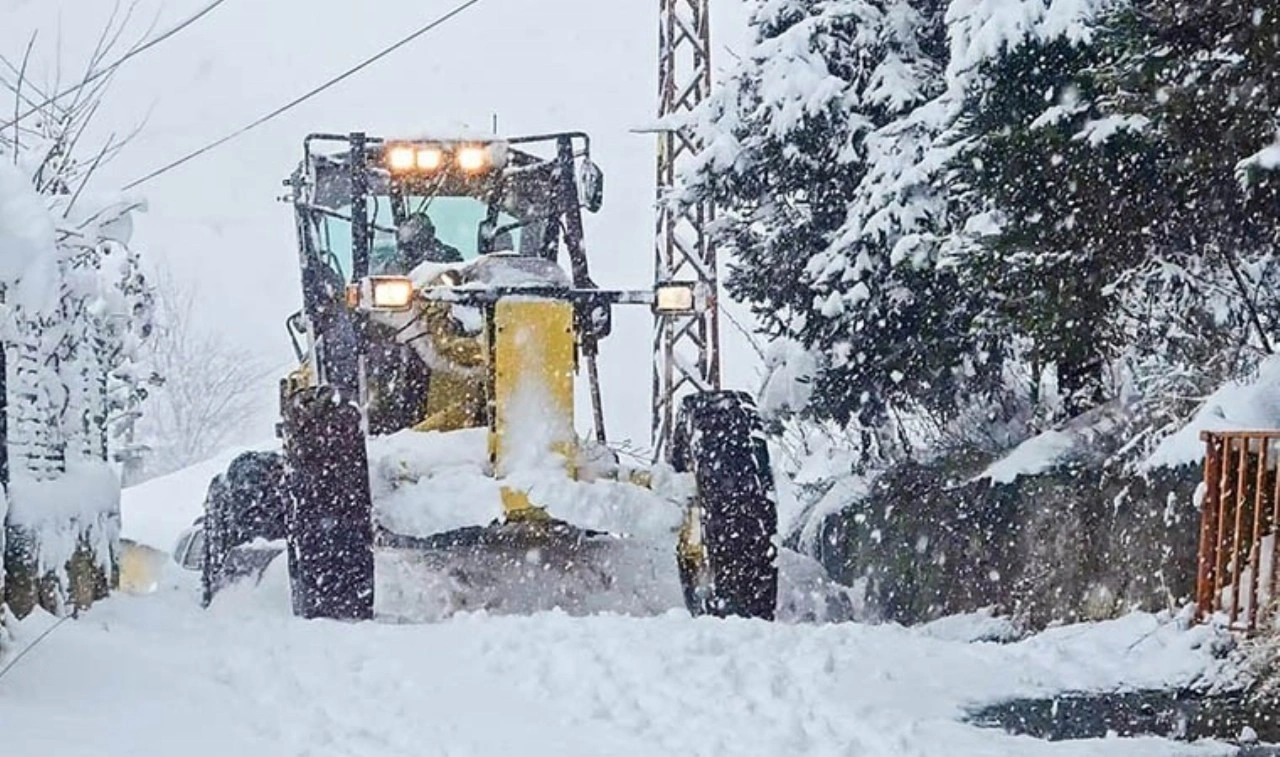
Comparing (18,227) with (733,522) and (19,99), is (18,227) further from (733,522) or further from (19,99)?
(19,99)

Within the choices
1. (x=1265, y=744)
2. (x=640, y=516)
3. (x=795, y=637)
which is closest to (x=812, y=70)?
(x=640, y=516)

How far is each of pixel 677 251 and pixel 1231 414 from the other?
8999 millimetres

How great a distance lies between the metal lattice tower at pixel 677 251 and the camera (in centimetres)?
1530

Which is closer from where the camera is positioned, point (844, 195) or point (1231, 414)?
point (1231, 414)

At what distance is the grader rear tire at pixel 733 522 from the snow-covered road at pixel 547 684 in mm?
454

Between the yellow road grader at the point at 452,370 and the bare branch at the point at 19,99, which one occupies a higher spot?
the bare branch at the point at 19,99

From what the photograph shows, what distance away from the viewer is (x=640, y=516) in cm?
842

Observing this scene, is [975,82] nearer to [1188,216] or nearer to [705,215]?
[1188,216]

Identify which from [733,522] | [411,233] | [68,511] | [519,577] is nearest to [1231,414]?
[733,522]

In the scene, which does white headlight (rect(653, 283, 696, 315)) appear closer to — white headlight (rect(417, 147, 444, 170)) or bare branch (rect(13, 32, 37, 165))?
white headlight (rect(417, 147, 444, 170))

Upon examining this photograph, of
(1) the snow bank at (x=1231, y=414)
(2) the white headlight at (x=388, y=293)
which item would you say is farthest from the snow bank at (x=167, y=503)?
(1) the snow bank at (x=1231, y=414)

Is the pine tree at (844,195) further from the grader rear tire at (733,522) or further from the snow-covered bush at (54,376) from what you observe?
the snow-covered bush at (54,376)

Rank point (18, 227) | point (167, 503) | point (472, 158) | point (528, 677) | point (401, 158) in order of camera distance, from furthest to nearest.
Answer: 1. point (167, 503)
2. point (472, 158)
3. point (401, 158)
4. point (528, 677)
5. point (18, 227)

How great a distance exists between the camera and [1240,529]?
7301mm
